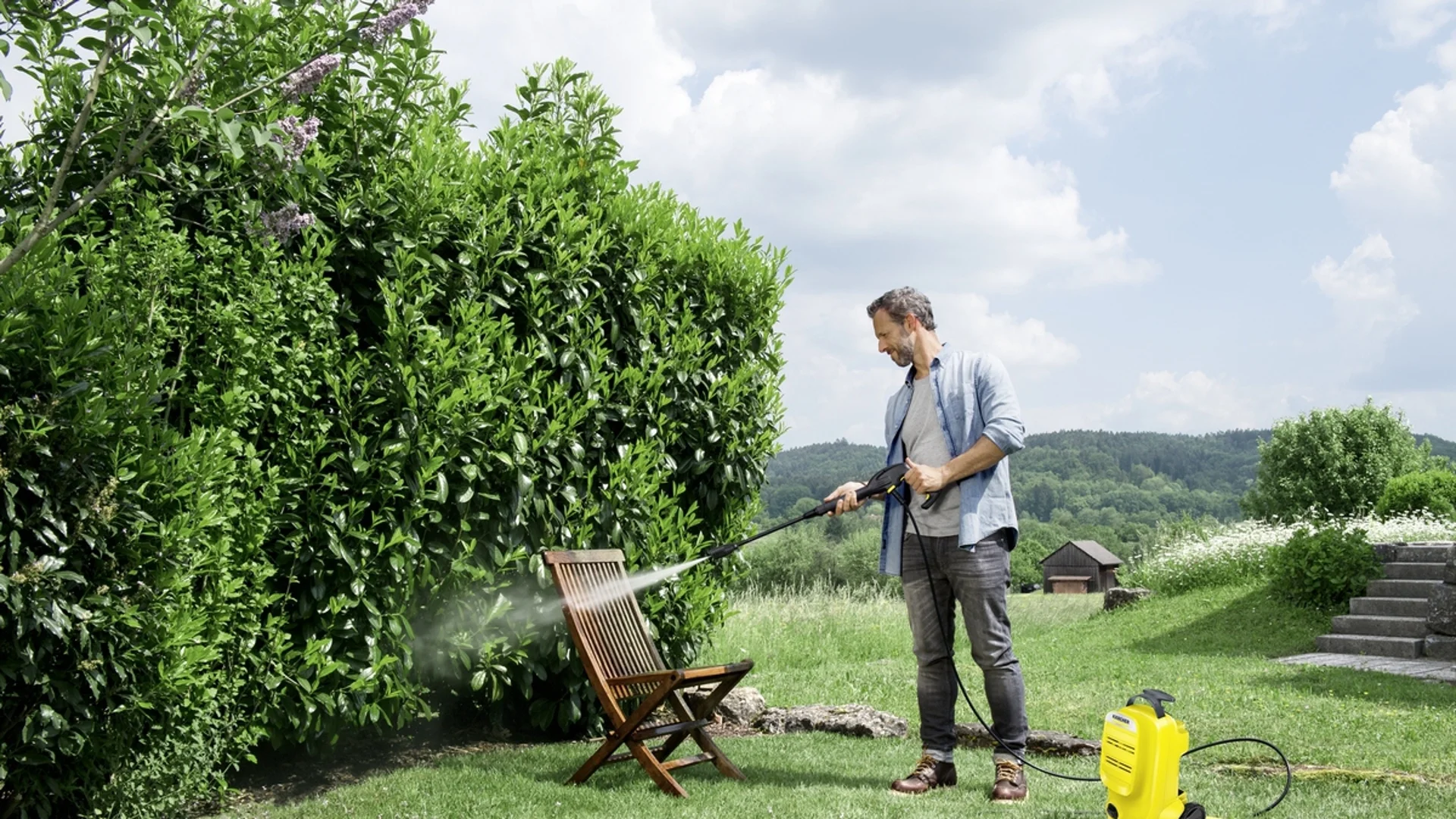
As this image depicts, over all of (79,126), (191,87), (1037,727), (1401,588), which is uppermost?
(191,87)

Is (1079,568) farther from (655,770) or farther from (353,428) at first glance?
(353,428)

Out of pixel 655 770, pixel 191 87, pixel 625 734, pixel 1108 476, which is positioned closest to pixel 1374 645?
pixel 655 770

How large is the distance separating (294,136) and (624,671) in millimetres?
2814

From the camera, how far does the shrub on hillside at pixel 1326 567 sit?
1264cm

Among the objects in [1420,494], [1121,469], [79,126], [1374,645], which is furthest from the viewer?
[1121,469]

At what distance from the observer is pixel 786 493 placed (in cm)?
3888

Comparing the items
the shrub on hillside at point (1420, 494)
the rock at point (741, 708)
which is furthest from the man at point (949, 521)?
the shrub on hillside at point (1420, 494)

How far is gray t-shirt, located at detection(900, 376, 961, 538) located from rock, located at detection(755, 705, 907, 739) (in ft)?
5.75

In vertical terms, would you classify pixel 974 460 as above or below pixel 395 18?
below

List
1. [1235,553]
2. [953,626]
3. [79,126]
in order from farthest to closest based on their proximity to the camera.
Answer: [1235,553], [953,626], [79,126]

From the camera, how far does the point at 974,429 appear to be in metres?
4.91

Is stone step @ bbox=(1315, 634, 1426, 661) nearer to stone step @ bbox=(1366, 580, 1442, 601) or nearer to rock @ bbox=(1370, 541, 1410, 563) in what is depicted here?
stone step @ bbox=(1366, 580, 1442, 601)

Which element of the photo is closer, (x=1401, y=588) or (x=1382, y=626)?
(x=1382, y=626)

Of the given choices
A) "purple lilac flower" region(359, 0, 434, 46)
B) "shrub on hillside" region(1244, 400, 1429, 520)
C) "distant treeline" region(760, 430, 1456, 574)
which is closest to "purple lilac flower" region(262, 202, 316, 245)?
"purple lilac flower" region(359, 0, 434, 46)
